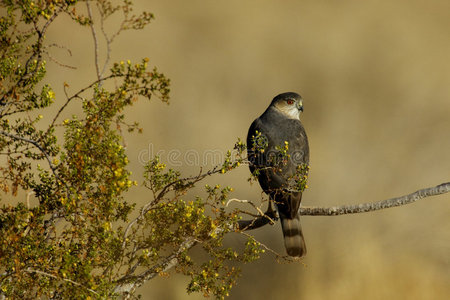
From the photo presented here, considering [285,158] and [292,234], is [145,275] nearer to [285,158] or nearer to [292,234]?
[285,158]

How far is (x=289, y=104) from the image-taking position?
24.9 feet

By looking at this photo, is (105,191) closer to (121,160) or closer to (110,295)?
(121,160)

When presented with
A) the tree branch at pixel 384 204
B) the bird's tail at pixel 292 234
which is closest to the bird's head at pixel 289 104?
the bird's tail at pixel 292 234

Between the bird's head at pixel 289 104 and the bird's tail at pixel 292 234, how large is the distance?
161 centimetres

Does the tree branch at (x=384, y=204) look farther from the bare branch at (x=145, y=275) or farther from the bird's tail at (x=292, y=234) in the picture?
the bare branch at (x=145, y=275)

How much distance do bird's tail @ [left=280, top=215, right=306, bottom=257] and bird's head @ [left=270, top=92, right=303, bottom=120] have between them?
1614 mm

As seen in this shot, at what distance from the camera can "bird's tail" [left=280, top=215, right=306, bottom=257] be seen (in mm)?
6719

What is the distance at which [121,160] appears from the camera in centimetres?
352

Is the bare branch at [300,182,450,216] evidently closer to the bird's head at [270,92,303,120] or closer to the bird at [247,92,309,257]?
the bird at [247,92,309,257]

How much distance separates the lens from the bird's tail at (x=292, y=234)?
672 centimetres

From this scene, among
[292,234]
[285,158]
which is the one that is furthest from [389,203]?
[292,234]

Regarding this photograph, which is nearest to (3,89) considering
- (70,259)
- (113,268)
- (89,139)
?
(89,139)

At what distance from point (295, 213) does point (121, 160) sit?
3551 mm

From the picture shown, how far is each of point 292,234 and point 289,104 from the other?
1.95 m
